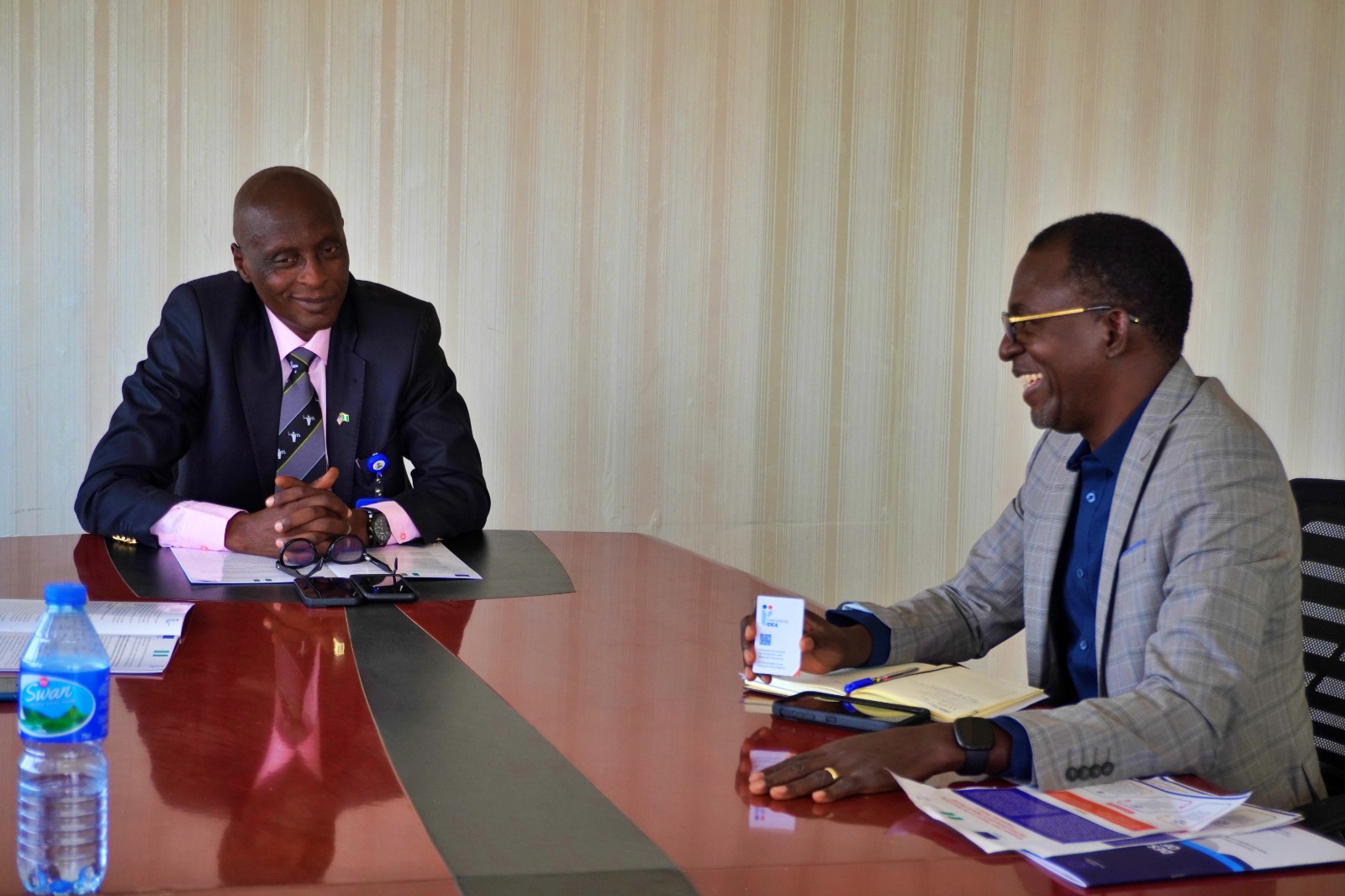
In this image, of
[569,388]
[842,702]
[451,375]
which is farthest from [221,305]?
[842,702]

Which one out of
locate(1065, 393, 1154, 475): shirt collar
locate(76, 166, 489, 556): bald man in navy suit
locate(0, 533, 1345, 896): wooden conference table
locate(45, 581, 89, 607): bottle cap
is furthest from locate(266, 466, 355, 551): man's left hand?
locate(1065, 393, 1154, 475): shirt collar

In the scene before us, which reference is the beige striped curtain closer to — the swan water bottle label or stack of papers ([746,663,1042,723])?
stack of papers ([746,663,1042,723])

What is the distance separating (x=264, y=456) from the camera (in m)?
2.87

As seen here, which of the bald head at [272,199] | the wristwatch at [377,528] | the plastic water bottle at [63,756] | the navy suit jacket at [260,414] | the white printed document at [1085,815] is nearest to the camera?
the plastic water bottle at [63,756]

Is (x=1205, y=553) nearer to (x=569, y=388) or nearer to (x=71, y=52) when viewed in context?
(x=569, y=388)

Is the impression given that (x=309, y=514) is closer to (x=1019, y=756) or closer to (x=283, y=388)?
(x=283, y=388)

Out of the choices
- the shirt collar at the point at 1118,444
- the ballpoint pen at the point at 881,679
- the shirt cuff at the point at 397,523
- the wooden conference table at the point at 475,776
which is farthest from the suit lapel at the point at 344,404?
the shirt collar at the point at 1118,444

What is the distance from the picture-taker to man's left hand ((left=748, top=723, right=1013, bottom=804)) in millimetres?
1263

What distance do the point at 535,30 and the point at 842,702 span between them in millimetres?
3227

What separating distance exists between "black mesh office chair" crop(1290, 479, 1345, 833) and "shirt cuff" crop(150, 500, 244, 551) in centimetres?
195

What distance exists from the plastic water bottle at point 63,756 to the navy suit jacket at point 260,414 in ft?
4.98

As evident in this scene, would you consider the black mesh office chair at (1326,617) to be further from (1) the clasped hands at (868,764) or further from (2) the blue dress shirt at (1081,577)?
(1) the clasped hands at (868,764)

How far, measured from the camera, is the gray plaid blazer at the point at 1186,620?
4.50 feet

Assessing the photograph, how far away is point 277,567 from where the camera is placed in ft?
7.59
